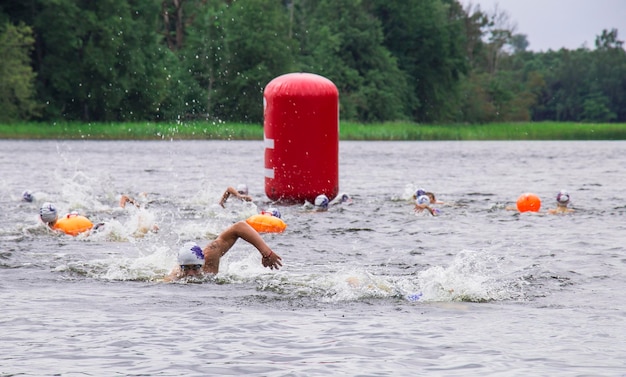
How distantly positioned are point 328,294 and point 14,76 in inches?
2008

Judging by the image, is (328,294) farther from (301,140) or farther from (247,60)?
(247,60)

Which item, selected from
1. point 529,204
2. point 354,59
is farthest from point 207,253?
point 354,59

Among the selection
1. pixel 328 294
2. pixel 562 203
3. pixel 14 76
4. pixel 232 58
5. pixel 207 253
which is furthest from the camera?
pixel 232 58

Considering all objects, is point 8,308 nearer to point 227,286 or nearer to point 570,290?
point 227,286

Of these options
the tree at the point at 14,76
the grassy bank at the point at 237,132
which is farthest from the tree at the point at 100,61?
the grassy bank at the point at 237,132

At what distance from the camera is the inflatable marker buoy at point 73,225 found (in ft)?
50.5

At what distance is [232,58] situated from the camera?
6888cm

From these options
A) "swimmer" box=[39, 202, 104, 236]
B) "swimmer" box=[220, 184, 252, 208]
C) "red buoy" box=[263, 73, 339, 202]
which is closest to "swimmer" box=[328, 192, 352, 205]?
"red buoy" box=[263, 73, 339, 202]

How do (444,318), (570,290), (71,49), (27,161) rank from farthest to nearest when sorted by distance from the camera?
(71,49), (27,161), (570,290), (444,318)

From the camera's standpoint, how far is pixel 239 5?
230 feet

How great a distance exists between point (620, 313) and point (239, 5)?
62512 mm

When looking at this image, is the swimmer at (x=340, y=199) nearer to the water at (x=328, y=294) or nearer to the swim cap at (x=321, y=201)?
the water at (x=328, y=294)

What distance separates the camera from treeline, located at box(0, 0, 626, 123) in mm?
62938

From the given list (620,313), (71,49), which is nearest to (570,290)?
(620,313)
